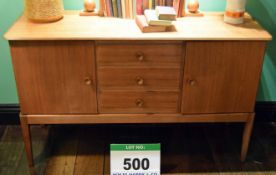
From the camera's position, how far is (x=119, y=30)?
162cm

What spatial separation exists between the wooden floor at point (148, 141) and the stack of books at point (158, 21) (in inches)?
29.0

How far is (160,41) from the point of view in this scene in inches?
62.0

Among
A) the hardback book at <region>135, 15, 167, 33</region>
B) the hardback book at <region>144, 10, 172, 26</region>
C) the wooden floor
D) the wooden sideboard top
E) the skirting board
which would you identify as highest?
the hardback book at <region>144, 10, 172, 26</region>

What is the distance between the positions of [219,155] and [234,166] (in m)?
0.11

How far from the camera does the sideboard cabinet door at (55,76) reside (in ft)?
5.15

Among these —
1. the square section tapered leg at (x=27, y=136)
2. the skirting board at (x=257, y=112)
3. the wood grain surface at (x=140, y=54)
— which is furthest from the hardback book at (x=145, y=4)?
the skirting board at (x=257, y=112)

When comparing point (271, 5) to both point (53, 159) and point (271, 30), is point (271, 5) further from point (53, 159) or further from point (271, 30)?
point (53, 159)

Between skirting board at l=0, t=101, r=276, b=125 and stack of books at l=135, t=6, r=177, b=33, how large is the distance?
923mm

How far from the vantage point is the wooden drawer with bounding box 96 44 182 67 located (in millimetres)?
1586

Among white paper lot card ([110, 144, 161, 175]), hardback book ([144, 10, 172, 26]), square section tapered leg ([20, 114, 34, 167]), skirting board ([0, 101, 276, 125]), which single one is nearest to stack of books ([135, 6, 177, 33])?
hardback book ([144, 10, 172, 26])

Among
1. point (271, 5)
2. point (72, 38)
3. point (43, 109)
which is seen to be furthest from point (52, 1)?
point (271, 5)

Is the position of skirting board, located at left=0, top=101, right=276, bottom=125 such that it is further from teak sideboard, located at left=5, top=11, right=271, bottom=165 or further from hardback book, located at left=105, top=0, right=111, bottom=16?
hardback book, located at left=105, top=0, right=111, bottom=16

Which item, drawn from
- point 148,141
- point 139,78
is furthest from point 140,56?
point 148,141

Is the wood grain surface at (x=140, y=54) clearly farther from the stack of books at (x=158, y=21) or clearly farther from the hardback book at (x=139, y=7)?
the hardback book at (x=139, y=7)
